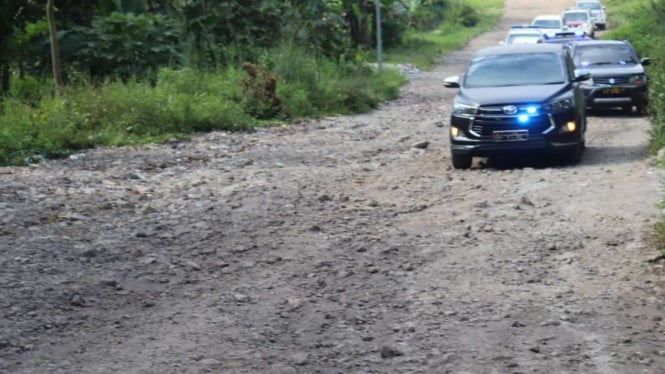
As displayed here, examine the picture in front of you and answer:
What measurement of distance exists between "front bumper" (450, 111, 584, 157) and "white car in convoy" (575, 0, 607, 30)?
46828mm

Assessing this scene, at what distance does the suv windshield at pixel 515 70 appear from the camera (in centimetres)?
1739

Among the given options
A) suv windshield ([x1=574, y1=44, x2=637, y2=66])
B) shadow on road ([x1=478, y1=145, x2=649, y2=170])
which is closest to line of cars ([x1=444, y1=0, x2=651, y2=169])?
shadow on road ([x1=478, y1=145, x2=649, y2=170])

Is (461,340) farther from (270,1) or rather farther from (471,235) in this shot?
(270,1)

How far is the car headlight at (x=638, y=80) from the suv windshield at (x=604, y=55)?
1161 mm

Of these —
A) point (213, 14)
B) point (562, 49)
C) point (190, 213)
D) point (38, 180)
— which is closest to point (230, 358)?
point (190, 213)

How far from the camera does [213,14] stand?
98.1ft

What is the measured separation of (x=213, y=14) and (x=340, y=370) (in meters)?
23.7

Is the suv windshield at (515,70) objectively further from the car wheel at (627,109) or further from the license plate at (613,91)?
the car wheel at (627,109)

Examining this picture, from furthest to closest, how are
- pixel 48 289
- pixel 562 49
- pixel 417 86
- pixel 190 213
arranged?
pixel 417 86
pixel 562 49
pixel 190 213
pixel 48 289

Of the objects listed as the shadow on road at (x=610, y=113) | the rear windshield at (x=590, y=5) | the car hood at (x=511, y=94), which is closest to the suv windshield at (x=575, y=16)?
the rear windshield at (x=590, y=5)

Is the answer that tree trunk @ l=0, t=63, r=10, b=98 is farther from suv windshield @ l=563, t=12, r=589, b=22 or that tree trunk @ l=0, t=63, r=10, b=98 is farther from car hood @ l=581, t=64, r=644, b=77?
suv windshield @ l=563, t=12, r=589, b=22

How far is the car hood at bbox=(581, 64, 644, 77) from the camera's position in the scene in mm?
24578

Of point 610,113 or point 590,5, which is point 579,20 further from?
point 610,113

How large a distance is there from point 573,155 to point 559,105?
847 mm
